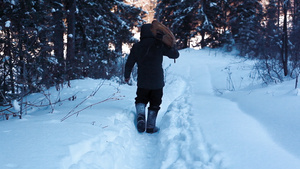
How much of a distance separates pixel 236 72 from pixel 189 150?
814cm

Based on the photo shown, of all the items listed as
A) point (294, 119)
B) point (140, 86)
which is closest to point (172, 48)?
point (140, 86)

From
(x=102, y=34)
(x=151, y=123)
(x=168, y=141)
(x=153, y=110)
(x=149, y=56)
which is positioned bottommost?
(x=168, y=141)

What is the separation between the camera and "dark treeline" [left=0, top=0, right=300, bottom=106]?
15.3ft

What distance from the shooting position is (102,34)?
1064 cm

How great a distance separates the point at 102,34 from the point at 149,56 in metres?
7.89

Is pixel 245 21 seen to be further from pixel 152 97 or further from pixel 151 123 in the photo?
pixel 151 123

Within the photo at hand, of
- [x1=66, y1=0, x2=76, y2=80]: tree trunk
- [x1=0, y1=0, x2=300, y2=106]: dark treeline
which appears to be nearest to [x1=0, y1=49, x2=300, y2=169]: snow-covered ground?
[x1=0, y1=0, x2=300, y2=106]: dark treeline

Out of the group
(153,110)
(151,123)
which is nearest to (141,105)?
(153,110)

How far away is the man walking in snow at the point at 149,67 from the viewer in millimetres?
3428

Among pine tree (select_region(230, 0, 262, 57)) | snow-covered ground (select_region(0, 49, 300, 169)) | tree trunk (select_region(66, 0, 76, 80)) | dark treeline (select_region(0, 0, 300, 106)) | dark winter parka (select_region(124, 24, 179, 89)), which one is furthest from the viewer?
pine tree (select_region(230, 0, 262, 57))

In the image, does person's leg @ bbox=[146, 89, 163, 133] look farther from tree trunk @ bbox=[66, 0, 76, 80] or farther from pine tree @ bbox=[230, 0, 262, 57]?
pine tree @ bbox=[230, 0, 262, 57]

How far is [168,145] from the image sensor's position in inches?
107

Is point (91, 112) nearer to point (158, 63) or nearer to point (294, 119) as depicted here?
point (158, 63)

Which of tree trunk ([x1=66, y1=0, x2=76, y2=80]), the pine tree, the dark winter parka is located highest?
the pine tree
